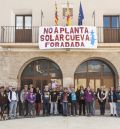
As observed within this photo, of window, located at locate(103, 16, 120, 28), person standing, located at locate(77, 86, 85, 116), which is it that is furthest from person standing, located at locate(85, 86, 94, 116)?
window, located at locate(103, 16, 120, 28)

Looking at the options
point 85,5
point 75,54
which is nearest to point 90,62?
point 75,54

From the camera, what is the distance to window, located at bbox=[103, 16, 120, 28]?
79.2 feet

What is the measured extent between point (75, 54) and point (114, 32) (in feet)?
8.95

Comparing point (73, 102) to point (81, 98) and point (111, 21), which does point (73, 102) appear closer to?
point (81, 98)

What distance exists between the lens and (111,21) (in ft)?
79.7

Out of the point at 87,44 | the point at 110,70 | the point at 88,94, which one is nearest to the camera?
the point at 88,94

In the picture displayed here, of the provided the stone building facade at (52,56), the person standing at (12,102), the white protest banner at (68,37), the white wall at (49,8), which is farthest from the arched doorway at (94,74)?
the person standing at (12,102)

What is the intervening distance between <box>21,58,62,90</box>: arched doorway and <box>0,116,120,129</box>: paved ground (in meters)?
4.72

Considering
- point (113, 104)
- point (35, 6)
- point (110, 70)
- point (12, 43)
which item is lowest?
point (113, 104)

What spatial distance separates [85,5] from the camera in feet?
78.1

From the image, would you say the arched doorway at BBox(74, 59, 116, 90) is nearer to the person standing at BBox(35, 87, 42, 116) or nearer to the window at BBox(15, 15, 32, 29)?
the person standing at BBox(35, 87, 42, 116)

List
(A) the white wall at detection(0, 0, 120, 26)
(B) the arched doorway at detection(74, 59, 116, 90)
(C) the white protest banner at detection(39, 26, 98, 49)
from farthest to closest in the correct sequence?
(B) the arched doorway at detection(74, 59, 116, 90)
(A) the white wall at detection(0, 0, 120, 26)
(C) the white protest banner at detection(39, 26, 98, 49)

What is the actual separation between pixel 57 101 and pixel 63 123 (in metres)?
3.12

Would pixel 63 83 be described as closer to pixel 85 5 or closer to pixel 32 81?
pixel 32 81
